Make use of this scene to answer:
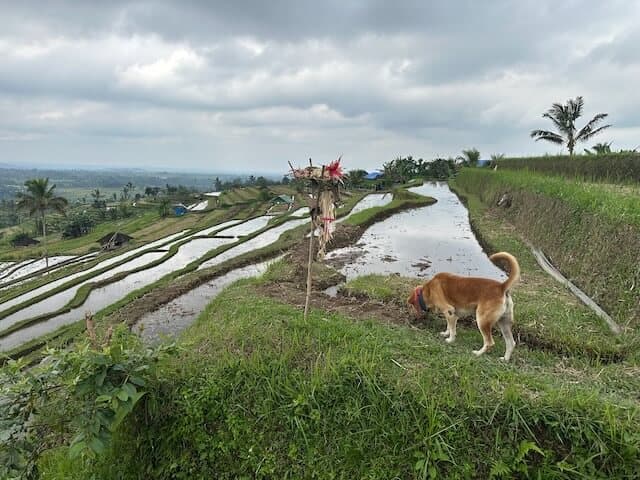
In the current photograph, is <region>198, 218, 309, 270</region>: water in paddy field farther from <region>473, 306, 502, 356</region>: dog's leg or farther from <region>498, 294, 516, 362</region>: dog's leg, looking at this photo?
<region>498, 294, 516, 362</region>: dog's leg

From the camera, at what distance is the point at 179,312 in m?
9.70

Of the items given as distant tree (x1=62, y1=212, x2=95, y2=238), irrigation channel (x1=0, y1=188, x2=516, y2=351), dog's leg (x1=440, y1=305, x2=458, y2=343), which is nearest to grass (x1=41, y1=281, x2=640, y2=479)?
dog's leg (x1=440, y1=305, x2=458, y2=343)

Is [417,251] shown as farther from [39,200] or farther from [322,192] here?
[39,200]

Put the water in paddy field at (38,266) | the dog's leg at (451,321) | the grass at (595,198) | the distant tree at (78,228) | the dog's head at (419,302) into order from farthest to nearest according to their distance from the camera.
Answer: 1. the distant tree at (78,228)
2. the water in paddy field at (38,266)
3. the grass at (595,198)
4. the dog's head at (419,302)
5. the dog's leg at (451,321)

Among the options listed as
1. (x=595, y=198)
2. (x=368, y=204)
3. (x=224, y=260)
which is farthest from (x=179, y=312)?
(x=368, y=204)

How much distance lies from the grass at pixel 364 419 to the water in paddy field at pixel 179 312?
367cm

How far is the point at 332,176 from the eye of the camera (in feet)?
16.2

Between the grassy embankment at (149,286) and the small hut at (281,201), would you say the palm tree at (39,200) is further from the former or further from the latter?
the small hut at (281,201)

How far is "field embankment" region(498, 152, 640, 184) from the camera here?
49.3 feet

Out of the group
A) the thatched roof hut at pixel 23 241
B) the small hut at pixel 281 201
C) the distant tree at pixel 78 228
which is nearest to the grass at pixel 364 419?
the small hut at pixel 281 201

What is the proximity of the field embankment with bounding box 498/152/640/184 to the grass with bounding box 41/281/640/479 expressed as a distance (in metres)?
15.1

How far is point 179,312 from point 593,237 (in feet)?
34.0

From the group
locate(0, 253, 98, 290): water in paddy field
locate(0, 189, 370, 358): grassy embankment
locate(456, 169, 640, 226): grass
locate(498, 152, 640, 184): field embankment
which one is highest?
locate(498, 152, 640, 184): field embankment

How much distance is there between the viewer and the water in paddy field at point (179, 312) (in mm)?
8563
